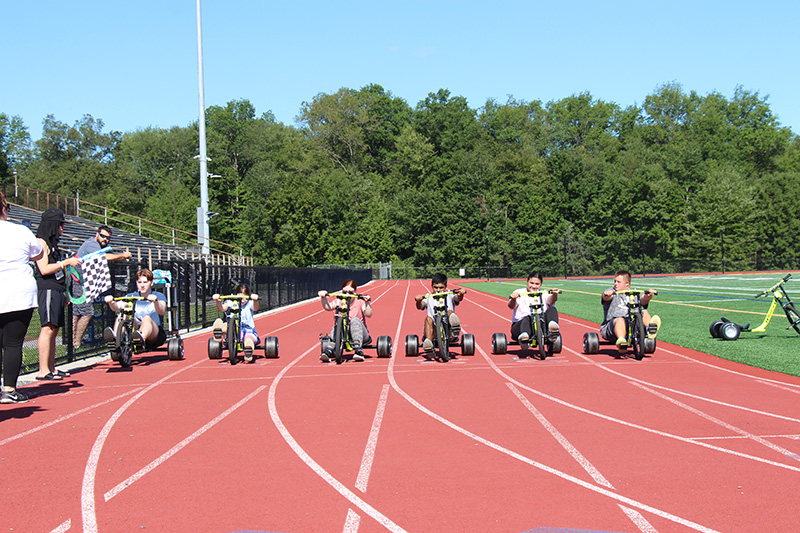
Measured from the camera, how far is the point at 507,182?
289 ft

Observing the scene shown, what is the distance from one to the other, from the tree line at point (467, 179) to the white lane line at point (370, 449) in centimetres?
6333

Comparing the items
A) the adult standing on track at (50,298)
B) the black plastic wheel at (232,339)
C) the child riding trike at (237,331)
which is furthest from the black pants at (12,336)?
the black plastic wheel at (232,339)

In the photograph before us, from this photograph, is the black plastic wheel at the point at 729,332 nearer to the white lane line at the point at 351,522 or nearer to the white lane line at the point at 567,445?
the white lane line at the point at 567,445

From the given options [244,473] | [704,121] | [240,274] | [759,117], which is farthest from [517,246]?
[244,473]

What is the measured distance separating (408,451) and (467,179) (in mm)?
79587

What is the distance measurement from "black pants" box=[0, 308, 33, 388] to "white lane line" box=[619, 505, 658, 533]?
6184 millimetres

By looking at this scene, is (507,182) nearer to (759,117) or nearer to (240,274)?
(759,117)

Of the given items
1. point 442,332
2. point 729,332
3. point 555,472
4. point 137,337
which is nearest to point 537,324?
point 442,332

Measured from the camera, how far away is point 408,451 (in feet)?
19.3

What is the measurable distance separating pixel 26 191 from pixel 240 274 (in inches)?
957

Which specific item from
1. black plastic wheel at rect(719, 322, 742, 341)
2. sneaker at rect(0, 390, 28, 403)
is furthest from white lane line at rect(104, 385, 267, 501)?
black plastic wheel at rect(719, 322, 742, 341)

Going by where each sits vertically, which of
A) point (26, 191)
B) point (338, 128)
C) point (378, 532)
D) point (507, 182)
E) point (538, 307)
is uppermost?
point (338, 128)

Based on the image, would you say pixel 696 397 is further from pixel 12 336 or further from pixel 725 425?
pixel 12 336

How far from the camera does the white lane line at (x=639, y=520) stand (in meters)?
4.05
